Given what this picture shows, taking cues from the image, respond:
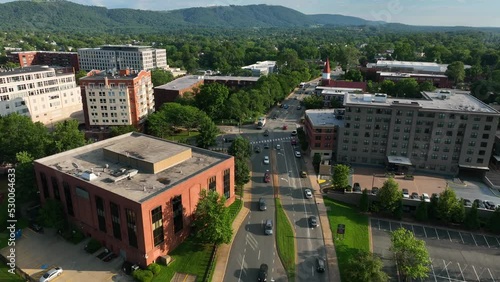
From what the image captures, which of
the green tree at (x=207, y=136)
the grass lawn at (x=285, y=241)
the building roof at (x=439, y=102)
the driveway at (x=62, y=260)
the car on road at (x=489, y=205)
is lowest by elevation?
the driveway at (x=62, y=260)

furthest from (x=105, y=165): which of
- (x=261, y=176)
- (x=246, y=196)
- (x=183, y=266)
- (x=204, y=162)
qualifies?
(x=261, y=176)

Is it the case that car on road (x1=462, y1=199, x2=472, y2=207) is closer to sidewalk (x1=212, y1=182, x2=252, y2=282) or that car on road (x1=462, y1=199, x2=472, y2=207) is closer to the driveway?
sidewalk (x1=212, y1=182, x2=252, y2=282)

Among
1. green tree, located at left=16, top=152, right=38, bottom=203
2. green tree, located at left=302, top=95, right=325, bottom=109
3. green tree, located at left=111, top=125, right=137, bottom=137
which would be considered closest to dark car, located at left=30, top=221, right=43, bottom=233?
green tree, located at left=16, top=152, right=38, bottom=203

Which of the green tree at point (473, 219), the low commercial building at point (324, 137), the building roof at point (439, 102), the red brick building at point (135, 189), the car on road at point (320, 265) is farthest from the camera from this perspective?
the low commercial building at point (324, 137)

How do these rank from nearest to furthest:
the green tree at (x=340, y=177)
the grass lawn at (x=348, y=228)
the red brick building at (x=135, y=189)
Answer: the red brick building at (x=135, y=189)
the grass lawn at (x=348, y=228)
the green tree at (x=340, y=177)

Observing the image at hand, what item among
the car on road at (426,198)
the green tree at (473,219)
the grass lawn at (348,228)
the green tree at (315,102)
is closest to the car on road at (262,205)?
the grass lawn at (348,228)

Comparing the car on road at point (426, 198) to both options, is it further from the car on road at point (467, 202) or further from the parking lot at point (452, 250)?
the car on road at point (467, 202)

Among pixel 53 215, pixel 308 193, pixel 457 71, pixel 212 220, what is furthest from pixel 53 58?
pixel 457 71
